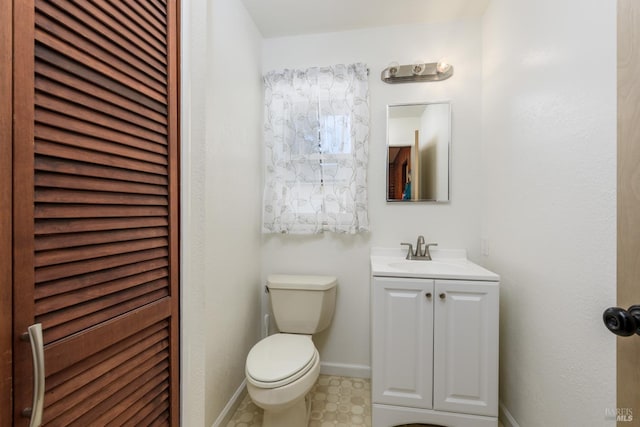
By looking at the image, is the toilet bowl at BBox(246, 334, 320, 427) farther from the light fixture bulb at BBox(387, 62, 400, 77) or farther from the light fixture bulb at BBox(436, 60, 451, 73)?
the light fixture bulb at BBox(436, 60, 451, 73)

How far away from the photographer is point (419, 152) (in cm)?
193

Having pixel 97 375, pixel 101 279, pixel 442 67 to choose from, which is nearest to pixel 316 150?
pixel 442 67

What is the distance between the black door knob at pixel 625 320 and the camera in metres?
0.57

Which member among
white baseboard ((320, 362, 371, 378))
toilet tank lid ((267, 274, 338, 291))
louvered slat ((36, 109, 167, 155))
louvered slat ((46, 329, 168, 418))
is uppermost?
louvered slat ((36, 109, 167, 155))

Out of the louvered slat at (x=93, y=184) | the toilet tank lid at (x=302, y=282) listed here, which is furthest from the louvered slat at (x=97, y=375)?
the toilet tank lid at (x=302, y=282)

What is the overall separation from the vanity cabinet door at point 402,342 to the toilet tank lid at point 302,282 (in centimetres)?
42

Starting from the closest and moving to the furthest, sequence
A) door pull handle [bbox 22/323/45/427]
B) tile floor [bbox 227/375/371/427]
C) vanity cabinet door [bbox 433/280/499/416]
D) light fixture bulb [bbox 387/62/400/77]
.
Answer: door pull handle [bbox 22/323/45/427], vanity cabinet door [bbox 433/280/499/416], tile floor [bbox 227/375/371/427], light fixture bulb [bbox 387/62/400/77]

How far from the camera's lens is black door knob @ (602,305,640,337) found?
1.87 ft

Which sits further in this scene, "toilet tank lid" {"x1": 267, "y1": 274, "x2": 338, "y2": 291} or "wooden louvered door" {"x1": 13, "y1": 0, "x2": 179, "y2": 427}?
"toilet tank lid" {"x1": 267, "y1": 274, "x2": 338, "y2": 291}

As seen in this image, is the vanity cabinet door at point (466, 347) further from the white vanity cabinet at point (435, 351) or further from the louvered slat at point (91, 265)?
the louvered slat at point (91, 265)

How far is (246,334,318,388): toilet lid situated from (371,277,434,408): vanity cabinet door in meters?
0.38

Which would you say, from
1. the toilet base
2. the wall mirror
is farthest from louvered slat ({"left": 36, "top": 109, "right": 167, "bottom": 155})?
the wall mirror

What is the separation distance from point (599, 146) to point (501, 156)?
2.39ft

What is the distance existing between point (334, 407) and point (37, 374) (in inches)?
62.7
